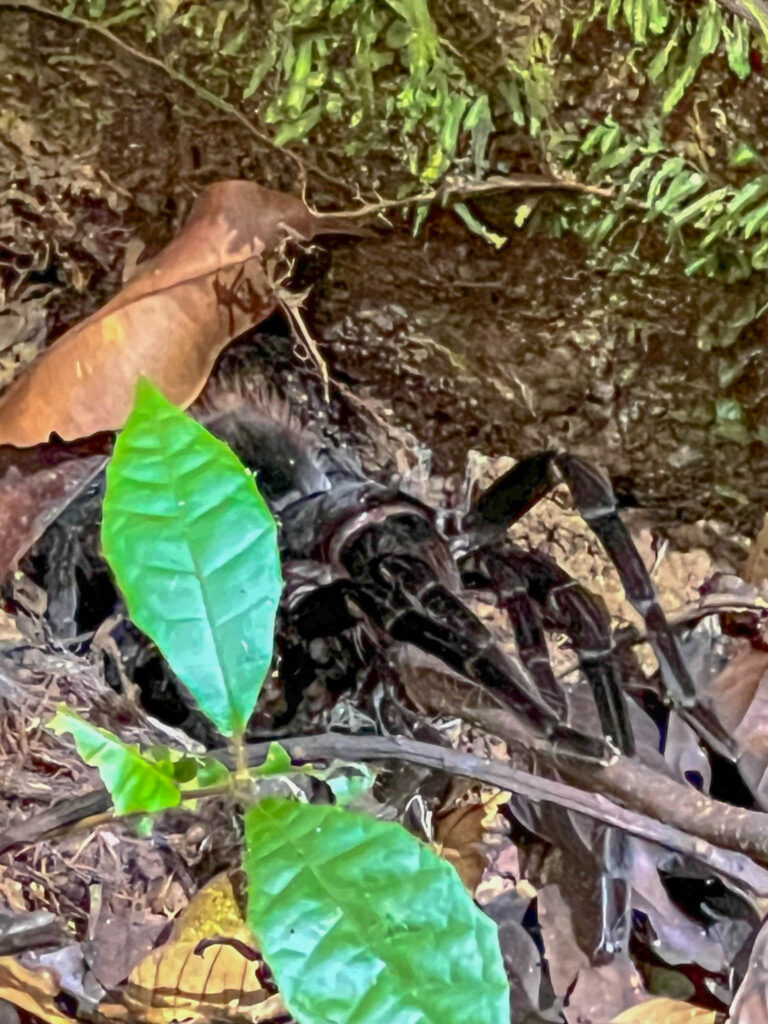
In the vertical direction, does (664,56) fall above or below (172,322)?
above

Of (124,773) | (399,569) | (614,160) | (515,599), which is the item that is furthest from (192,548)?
(614,160)

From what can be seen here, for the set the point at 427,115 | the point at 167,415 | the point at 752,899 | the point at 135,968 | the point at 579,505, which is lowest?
the point at 135,968

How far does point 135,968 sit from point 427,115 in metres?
0.70

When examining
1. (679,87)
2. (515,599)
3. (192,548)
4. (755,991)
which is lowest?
(755,991)

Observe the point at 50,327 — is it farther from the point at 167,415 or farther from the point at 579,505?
the point at 579,505

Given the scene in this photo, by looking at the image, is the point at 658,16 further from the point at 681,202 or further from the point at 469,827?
the point at 469,827

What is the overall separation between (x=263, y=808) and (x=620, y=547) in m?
0.33

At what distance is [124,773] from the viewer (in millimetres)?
511

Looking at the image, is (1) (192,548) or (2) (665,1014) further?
(2) (665,1014)

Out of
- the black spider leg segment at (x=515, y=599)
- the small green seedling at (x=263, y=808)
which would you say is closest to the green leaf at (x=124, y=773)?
the small green seedling at (x=263, y=808)

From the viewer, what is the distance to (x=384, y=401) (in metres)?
→ 0.77

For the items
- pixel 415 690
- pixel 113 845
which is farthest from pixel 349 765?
pixel 113 845

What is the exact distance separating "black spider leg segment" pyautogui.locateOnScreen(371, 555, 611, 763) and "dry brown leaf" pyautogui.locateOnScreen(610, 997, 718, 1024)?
0.19 metres

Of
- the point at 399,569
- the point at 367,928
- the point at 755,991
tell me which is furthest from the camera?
the point at 399,569
